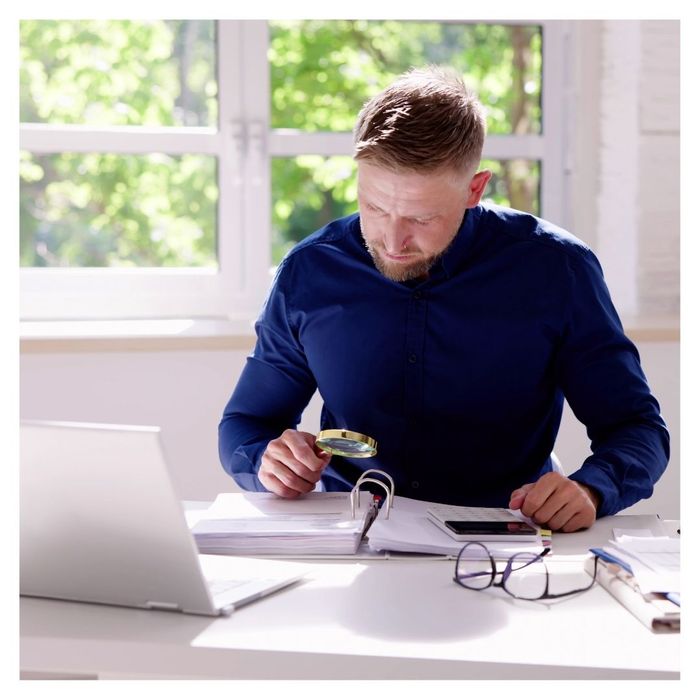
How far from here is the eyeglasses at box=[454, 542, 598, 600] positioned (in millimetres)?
1338

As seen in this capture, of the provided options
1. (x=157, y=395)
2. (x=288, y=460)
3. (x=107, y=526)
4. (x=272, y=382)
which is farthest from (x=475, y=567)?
(x=157, y=395)

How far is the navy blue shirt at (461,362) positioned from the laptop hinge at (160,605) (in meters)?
0.67

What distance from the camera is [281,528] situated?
154 centimetres

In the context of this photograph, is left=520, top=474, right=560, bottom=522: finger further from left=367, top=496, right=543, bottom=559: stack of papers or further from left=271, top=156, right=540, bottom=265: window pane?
left=271, top=156, right=540, bottom=265: window pane

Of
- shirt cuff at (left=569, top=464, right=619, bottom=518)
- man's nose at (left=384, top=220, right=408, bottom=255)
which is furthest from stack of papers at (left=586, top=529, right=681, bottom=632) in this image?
man's nose at (left=384, top=220, right=408, bottom=255)

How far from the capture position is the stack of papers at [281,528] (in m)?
1.51

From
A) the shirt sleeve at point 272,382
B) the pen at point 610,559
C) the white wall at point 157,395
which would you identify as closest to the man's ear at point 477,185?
the shirt sleeve at point 272,382

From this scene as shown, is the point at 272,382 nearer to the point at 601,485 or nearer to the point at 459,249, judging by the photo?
the point at 459,249

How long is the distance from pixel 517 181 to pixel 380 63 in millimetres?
611

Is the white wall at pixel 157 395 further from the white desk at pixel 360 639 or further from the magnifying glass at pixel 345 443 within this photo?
the white desk at pixel 360 639

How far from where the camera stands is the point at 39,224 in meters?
3.45
